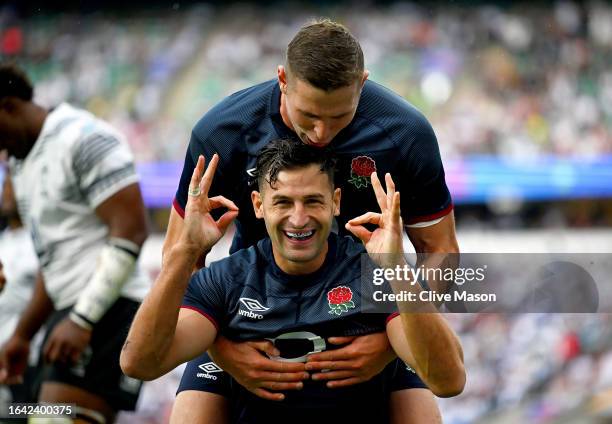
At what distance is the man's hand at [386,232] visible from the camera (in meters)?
3.07

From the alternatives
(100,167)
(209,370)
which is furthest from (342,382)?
(100,167)

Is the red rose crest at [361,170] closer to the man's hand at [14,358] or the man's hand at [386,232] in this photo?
the man's hand at [386,232]

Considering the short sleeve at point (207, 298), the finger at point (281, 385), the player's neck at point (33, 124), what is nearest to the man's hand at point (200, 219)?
the short sleeve at point (207, 298)

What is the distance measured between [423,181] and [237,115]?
0.75 meters

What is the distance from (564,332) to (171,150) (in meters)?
5.68

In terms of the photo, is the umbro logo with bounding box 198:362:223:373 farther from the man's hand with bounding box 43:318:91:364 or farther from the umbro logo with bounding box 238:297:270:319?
the man's hand with bounding box 43:318:91:364

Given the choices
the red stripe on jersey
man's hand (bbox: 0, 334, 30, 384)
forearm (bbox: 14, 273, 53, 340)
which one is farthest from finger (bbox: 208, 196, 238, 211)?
man's hand (bbox: 0, 334, 30, 384)

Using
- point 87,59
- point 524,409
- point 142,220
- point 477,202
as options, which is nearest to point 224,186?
point 142,220

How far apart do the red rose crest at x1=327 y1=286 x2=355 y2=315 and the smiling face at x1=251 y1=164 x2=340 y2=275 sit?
140 mm

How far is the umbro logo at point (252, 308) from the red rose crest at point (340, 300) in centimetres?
22

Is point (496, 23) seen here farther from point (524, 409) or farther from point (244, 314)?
point (244, 314)

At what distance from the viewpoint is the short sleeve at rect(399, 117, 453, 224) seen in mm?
3881

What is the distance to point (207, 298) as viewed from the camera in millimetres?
3512

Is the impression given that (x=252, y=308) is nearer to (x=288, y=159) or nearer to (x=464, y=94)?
(x=288, y=159)
